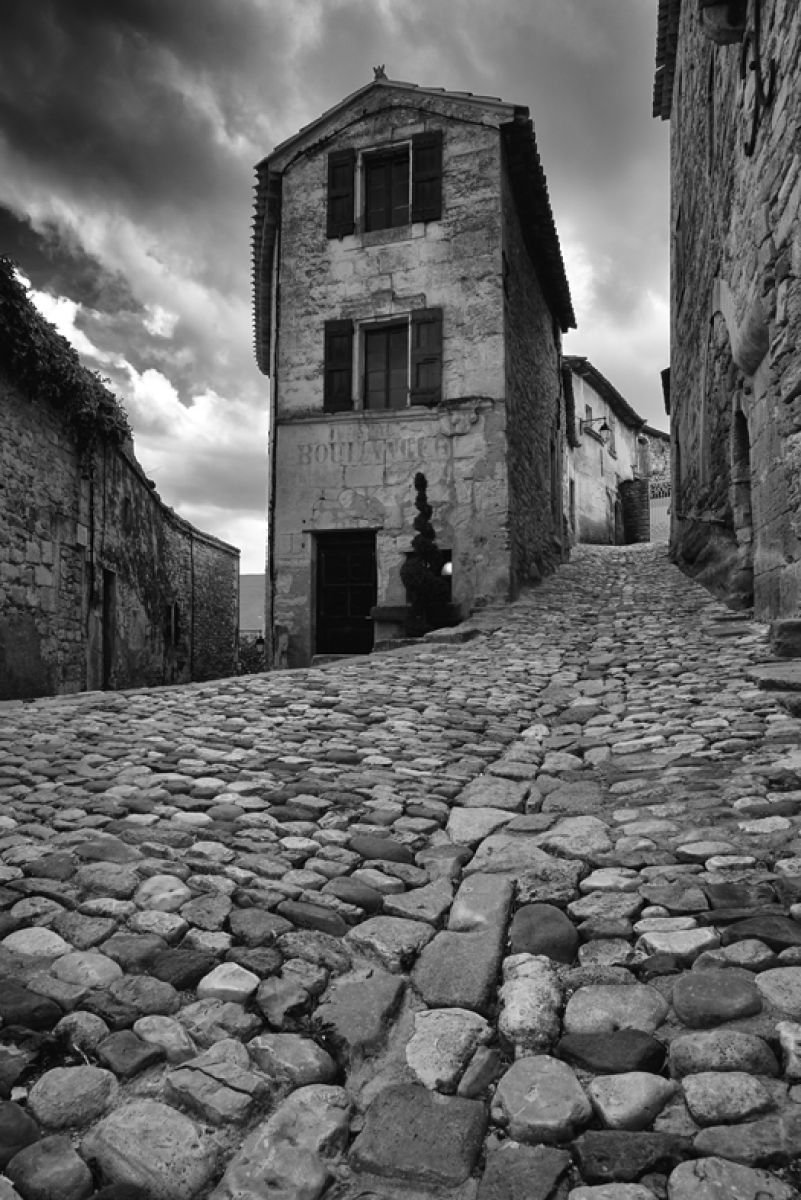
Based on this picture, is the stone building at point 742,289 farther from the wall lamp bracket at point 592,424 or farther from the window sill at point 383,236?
the wall lamp bracket at point 592,424

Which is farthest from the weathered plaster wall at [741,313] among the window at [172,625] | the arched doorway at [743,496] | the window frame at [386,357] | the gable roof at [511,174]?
the window at [172,625]

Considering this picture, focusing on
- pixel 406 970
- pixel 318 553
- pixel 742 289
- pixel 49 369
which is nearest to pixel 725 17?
pixel 742 289

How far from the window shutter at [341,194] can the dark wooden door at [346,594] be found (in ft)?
15.1

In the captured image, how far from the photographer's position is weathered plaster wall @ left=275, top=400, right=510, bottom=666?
34.0 ft

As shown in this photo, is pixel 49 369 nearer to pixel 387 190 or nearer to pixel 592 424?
pixel 387 190

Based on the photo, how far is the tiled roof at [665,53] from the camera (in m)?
11.3

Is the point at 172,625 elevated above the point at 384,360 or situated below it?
below

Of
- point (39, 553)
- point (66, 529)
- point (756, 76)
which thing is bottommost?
point (39, 553)

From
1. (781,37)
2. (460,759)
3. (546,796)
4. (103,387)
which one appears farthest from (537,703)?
(103,387)

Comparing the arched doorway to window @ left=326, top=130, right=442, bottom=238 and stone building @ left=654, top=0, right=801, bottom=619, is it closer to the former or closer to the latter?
stone building @ left=654, top=0, right=801, bottom=619

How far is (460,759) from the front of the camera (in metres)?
3.77

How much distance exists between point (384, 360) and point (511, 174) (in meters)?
3.38

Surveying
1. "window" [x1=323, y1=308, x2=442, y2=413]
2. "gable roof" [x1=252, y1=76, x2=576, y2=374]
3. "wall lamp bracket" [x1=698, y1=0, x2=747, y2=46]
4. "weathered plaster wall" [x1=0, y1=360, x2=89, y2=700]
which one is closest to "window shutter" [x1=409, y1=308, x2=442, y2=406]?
"window" [x1=323, y1=308, x2=442, y2=413]

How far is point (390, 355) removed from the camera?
11156 millimetres
